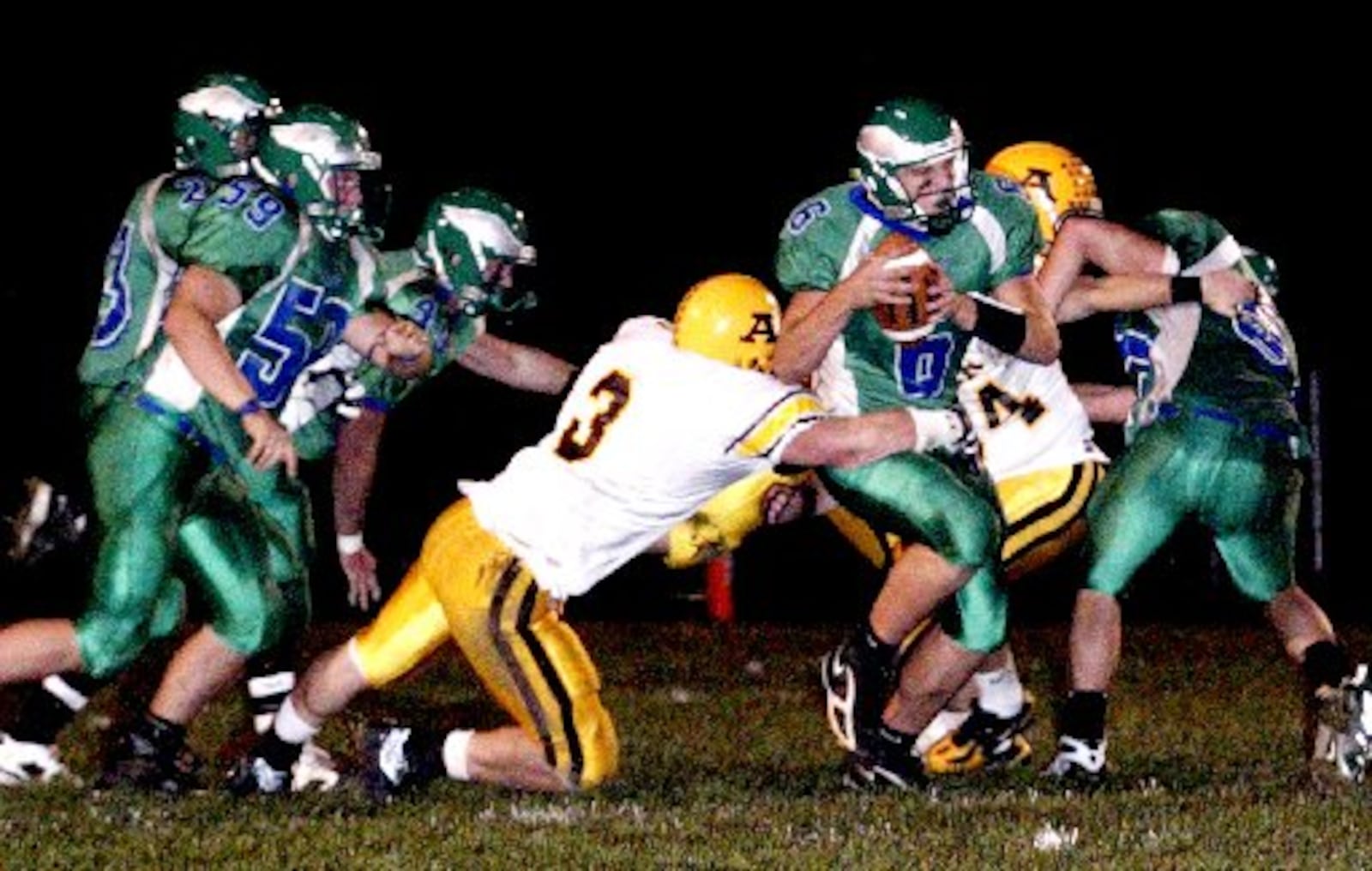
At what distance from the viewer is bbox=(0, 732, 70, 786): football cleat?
640 centimetres

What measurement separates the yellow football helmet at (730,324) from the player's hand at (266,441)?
87 cm

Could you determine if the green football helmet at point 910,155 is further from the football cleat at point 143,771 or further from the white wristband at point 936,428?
the football cleat at point 143,771

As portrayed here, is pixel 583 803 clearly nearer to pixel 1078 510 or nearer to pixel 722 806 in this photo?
pixel 722 806

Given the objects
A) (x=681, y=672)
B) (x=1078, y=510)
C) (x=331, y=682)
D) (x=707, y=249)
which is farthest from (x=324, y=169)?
(x=707, y=249)

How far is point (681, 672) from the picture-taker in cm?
951

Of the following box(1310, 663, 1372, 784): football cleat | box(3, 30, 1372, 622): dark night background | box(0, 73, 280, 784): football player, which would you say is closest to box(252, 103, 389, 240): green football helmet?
box(0, 73, 280, 784): football player

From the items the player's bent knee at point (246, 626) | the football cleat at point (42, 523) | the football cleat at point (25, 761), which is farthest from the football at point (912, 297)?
the football cleat at point (42, 523)

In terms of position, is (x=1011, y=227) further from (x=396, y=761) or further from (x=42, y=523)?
(x=42, y=523)

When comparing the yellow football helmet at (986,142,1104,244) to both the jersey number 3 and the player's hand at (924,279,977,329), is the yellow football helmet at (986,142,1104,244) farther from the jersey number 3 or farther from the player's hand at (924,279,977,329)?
the jersey number 3

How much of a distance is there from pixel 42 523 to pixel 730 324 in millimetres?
1958

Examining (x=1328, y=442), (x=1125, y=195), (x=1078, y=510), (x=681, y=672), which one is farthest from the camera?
(x=1125, y=195)

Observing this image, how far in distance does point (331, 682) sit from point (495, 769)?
41cm

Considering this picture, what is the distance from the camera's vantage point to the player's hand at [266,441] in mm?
5996

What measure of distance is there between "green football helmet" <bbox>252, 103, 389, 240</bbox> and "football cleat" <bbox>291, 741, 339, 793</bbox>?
1.17 meters
